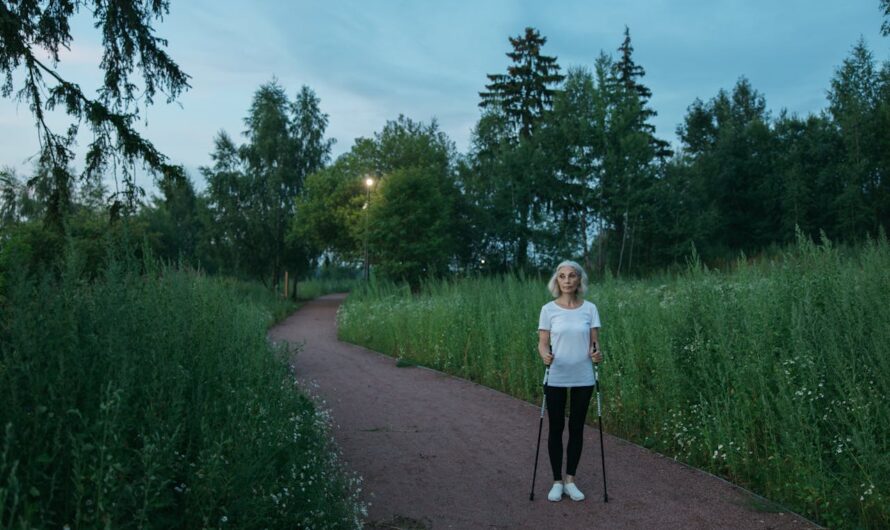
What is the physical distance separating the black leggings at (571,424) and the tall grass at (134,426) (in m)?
1.92

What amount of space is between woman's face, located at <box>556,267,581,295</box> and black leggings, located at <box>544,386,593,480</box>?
0.92 meters

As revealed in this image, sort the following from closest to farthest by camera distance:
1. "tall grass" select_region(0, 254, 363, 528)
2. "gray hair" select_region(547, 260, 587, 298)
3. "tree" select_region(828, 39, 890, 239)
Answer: "tall grass" select_region(0, 254, 363, 528) < "gray hair" select_region(547, 260, 587, 298) < "tree" select_region(828, 39, 890, 239)

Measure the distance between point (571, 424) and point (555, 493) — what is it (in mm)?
645

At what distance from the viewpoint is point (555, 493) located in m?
5.95

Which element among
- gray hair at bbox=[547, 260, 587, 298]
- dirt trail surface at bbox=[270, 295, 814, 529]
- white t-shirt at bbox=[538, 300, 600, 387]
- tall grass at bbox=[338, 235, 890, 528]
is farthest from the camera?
gray hair at bbox=[547, 260, 587, 298]

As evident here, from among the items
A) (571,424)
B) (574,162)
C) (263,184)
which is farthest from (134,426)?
(263,184)

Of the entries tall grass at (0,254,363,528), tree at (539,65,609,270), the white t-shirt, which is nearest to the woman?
the white t-shirt

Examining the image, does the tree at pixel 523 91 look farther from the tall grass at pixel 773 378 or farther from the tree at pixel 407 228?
the tall grass at pixel 773 378

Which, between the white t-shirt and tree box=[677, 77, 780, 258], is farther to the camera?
tree box=[677, 77, 780, 258]

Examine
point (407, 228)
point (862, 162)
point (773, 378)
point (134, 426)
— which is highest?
point (862, 162)

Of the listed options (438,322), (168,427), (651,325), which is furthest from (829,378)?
(438,322)

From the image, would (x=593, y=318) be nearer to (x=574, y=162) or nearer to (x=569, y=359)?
(x=569, y=359)

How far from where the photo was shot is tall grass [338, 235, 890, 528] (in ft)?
17.2

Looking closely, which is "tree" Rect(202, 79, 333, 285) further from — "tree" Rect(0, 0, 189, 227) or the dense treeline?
"tree" Rect(0, 0, 189, 227)
